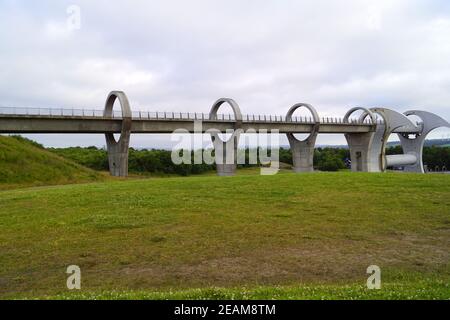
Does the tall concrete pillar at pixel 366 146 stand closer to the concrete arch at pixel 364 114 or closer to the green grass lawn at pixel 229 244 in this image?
the concrete arch at pixel 364 114

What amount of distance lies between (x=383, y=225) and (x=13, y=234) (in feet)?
37.1

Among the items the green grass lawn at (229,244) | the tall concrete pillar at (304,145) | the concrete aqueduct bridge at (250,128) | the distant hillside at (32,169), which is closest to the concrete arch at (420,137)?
the concrete aqueduct bridge at (250,128)

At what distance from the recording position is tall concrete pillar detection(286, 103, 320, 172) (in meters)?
60.8

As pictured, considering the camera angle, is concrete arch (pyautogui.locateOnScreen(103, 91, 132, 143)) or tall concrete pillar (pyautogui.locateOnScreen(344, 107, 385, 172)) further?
tall concrete pillar (pyautogui.locateOnScreen(344, 107, 385, 172))

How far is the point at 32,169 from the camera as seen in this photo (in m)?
34.1

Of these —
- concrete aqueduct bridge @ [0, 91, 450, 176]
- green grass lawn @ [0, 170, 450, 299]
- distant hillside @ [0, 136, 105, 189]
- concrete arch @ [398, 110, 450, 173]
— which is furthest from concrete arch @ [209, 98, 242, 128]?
concrete arch @ [398, 110, 450, 173]

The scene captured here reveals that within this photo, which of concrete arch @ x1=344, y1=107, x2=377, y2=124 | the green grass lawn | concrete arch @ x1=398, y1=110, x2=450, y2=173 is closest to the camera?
the green grass lawn

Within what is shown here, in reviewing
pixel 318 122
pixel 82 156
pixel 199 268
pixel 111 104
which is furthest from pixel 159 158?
pixel 199 268

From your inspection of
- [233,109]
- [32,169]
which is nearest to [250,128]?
[233,109]

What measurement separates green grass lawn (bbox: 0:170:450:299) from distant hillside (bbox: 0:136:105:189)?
15008mm

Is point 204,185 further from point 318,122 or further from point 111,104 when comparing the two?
point 318,122

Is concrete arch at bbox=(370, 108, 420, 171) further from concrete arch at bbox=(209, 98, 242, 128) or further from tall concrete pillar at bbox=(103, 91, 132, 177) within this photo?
tall concrete pillar at bbox=(103, 91, 132, 177)

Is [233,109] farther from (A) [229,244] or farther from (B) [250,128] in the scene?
(A) [229,244]

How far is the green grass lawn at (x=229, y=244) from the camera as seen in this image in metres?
7.23
